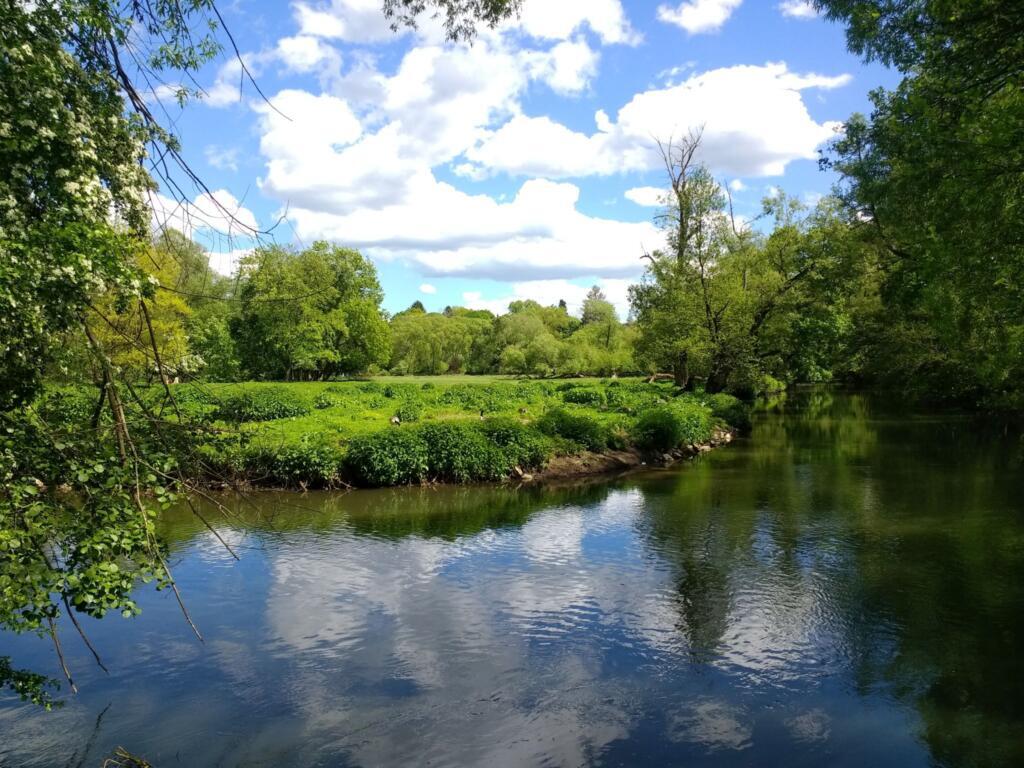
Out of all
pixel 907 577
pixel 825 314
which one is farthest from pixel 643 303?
pixel 907 577

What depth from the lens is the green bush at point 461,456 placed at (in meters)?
22.1

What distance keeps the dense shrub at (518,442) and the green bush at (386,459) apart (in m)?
2.90

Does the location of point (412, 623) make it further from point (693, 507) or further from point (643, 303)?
point (643, 303)

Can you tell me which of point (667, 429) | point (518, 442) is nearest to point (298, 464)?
point (518, 442)

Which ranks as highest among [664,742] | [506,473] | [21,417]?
[21,417]

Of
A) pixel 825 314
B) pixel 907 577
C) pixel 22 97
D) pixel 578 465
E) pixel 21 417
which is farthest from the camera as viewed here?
pixel 825 314

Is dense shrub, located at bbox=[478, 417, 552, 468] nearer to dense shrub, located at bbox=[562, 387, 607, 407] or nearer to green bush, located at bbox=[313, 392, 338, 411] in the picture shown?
green bush, located at bbox=[313, 392, 338, 411]

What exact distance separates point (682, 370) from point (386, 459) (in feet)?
93.8

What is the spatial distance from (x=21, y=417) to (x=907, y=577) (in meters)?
13.8

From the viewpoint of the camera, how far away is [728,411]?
3772 centimetres

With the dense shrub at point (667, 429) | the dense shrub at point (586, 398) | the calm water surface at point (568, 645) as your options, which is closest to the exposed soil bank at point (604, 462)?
the dense shrub at point (667, 429)

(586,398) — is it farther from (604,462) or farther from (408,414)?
(408,414)

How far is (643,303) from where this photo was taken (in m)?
45.2

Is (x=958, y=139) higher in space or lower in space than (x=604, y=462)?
higher
